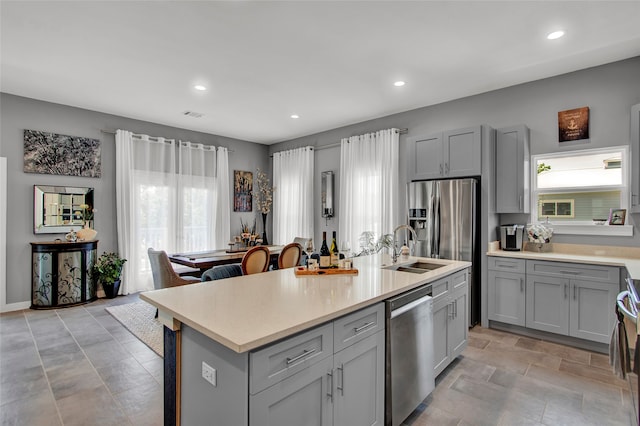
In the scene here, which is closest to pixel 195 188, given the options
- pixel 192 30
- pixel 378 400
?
pixel 192 30

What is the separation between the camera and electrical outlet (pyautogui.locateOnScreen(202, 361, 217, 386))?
135 cm

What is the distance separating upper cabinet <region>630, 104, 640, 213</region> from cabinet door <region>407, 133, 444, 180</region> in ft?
5.78

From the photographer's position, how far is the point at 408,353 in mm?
2002

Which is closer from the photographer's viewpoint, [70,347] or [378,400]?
[378,400]

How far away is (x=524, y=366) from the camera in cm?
284

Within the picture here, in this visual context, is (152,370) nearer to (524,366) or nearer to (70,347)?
(70,347)

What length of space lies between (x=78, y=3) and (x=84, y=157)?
3.14 m

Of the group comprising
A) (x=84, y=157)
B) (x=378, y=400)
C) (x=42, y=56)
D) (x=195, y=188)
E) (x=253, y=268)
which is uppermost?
(x=42, y=56)

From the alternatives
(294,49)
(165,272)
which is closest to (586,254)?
(294,49)

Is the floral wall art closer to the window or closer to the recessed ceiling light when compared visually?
the recessed ceiling light

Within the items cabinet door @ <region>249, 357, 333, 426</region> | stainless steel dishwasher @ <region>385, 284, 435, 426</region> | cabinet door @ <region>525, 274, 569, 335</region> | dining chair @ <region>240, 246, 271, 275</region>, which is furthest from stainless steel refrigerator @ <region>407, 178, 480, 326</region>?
cabinet door @ <region>249, 357, 333, 426</region>

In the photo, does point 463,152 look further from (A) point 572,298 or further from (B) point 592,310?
(B) point 592,310

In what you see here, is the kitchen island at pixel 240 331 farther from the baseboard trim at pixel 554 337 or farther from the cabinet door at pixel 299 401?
the baseboard trim at pixel 554 337

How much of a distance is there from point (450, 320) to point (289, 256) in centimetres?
206
